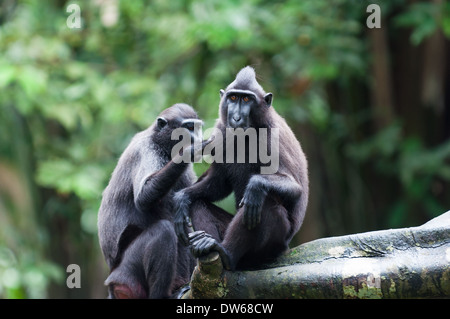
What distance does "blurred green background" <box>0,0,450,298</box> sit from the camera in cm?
964

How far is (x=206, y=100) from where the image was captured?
11.0 meters

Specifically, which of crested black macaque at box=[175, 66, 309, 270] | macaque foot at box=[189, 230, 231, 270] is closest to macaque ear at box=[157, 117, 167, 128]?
crested black macaque at box=[175, 66, 309, 270]

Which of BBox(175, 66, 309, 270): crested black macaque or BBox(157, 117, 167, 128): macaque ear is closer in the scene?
BBox(175, 66, 309, 270): crested black macaque

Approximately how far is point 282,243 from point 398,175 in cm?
699

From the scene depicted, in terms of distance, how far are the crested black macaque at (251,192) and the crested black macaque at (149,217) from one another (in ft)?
0.84

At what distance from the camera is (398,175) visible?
434 inches

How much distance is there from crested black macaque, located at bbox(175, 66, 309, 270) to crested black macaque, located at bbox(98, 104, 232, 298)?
26cm

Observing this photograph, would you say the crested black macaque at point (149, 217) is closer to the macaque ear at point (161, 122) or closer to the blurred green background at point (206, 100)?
the macaque ear at point (161, 122)

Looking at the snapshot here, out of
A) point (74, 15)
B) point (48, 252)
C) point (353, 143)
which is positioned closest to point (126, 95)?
point (74, 15)

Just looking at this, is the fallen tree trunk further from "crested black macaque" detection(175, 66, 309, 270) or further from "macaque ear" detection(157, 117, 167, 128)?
"macaque ear" detection(157, 117, 167, 128)

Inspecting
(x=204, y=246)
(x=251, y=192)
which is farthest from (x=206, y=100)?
(x=204, y=246)

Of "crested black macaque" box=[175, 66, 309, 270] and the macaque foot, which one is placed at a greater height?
"crested black macaque" box=[175, 66, 309, 270]

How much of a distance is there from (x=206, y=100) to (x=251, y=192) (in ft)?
22.1

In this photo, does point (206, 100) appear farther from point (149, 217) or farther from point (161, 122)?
point (149, 217)
